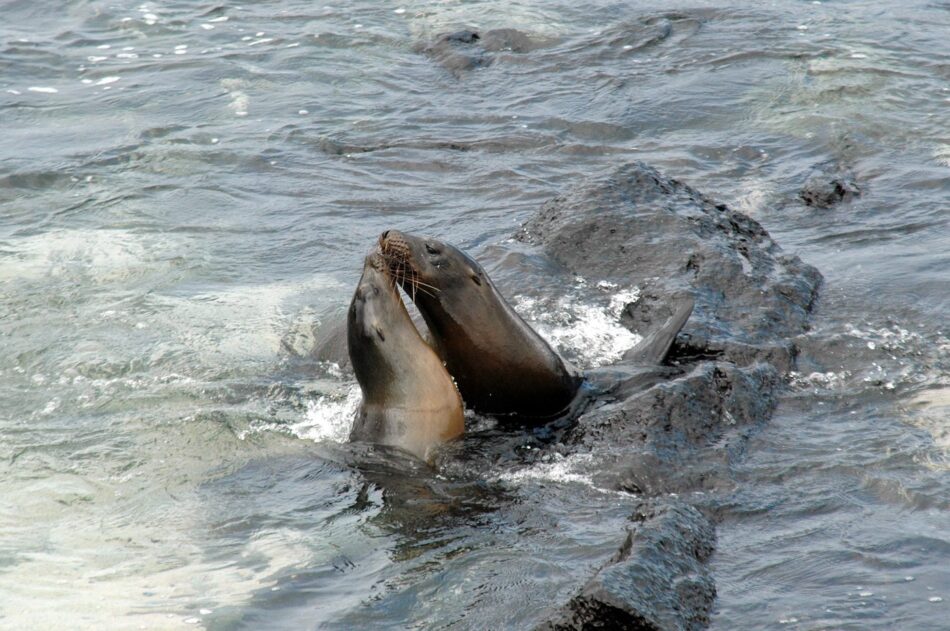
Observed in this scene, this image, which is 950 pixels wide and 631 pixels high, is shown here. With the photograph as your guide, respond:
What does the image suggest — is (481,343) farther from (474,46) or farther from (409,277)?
(474,46)

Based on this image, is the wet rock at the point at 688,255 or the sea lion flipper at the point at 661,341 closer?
the sea lion flipper at the point at 661,341

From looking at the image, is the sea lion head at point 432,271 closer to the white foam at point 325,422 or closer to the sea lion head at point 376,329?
the sea lion head at point 376,329

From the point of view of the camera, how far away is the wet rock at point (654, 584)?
392 cm

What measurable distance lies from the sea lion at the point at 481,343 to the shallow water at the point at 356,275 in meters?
0.58

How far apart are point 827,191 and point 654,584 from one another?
5.77m

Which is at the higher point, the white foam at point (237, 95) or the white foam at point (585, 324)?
the white foam at point (237, 95)

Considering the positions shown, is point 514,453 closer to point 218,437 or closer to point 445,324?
point 445,324

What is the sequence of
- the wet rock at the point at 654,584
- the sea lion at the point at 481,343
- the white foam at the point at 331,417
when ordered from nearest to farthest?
the wet rock at the point at 654,584
the sea lion at the point at 481,343
the white foam at the point at 331,417

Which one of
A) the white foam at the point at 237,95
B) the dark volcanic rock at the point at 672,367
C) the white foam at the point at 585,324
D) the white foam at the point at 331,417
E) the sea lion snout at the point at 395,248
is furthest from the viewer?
the white foam at the point at 237,95

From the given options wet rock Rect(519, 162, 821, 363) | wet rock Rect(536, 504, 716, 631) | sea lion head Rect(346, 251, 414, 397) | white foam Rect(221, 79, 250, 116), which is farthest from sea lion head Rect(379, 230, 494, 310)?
white foam Rect(221, 79, 250, 116)

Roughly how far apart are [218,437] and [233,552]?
4.13 ft

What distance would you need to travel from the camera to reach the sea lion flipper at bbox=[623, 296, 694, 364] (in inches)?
246

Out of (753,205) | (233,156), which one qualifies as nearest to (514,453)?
(753,205)

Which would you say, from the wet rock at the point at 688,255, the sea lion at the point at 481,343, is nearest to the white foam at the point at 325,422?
the sea lion at the point at 481,343
